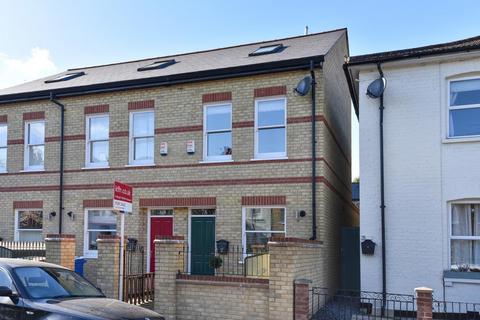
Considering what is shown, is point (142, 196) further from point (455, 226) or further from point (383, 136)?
point (455, 226)

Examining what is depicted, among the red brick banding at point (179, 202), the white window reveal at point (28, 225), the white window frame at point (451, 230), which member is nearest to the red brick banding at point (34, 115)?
the white window reveal at point (28, 225)

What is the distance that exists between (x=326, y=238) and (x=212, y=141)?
401 cm

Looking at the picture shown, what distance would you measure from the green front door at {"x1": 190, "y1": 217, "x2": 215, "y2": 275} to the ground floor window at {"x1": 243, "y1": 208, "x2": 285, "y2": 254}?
99 cm

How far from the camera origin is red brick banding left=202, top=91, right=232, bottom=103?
14530mm

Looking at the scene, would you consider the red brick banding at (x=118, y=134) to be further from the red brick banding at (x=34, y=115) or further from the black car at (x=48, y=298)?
the black car at (x=48, y=298)

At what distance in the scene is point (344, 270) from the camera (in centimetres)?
1381

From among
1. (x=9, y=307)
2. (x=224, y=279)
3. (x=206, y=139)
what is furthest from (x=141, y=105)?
(x=9, y=307)

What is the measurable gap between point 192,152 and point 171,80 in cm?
216

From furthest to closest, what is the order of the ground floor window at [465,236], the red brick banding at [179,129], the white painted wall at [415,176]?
the red brick banding at [179,129]
the white painted wall at [415,176]
the ground floor window at [465,236]

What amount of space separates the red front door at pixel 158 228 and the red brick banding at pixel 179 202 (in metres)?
0.49

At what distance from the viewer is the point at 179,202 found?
1476 cm

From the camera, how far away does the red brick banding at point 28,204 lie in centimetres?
1662

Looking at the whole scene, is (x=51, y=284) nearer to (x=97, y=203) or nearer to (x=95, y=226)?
(x=97, y=203)

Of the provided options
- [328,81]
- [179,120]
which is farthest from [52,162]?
[328,81]
